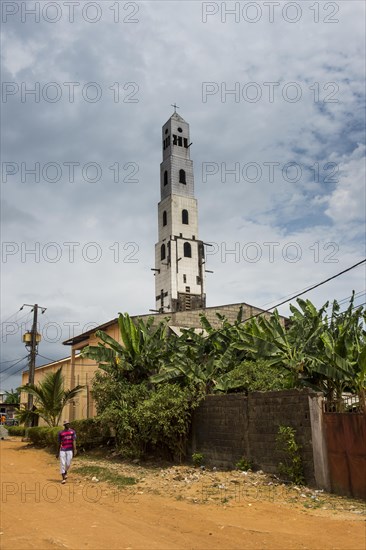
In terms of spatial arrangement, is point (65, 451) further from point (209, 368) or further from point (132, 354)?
point (209, 368)

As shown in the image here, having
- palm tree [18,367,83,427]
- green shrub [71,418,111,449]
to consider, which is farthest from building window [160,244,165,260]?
green shrub [71,418,111,449]

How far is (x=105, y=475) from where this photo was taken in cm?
1340

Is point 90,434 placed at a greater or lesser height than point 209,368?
lesser

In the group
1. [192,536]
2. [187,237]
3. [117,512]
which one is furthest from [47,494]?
[187,237]

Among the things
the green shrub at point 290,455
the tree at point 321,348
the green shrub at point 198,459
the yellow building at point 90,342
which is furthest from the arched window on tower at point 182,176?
the green shrub at point 290,455

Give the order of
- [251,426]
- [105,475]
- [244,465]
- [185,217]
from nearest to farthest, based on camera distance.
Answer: [244,465], [251,426], [105,475], [185,217]

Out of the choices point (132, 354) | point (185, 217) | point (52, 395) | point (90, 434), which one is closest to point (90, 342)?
point (52, 395)

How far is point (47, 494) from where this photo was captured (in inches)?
452

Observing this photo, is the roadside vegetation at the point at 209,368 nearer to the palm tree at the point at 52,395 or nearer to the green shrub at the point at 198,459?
the green shrub at the point at 198,459

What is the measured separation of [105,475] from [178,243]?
149 ft

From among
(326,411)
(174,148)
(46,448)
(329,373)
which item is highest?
(174,148)

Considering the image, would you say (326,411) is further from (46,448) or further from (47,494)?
(46,448)

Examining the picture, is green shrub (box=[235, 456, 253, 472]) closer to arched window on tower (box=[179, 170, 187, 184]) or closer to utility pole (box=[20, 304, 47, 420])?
utility pole (box=[20, 304, 47, 420])

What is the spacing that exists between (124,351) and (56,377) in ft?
24.9
